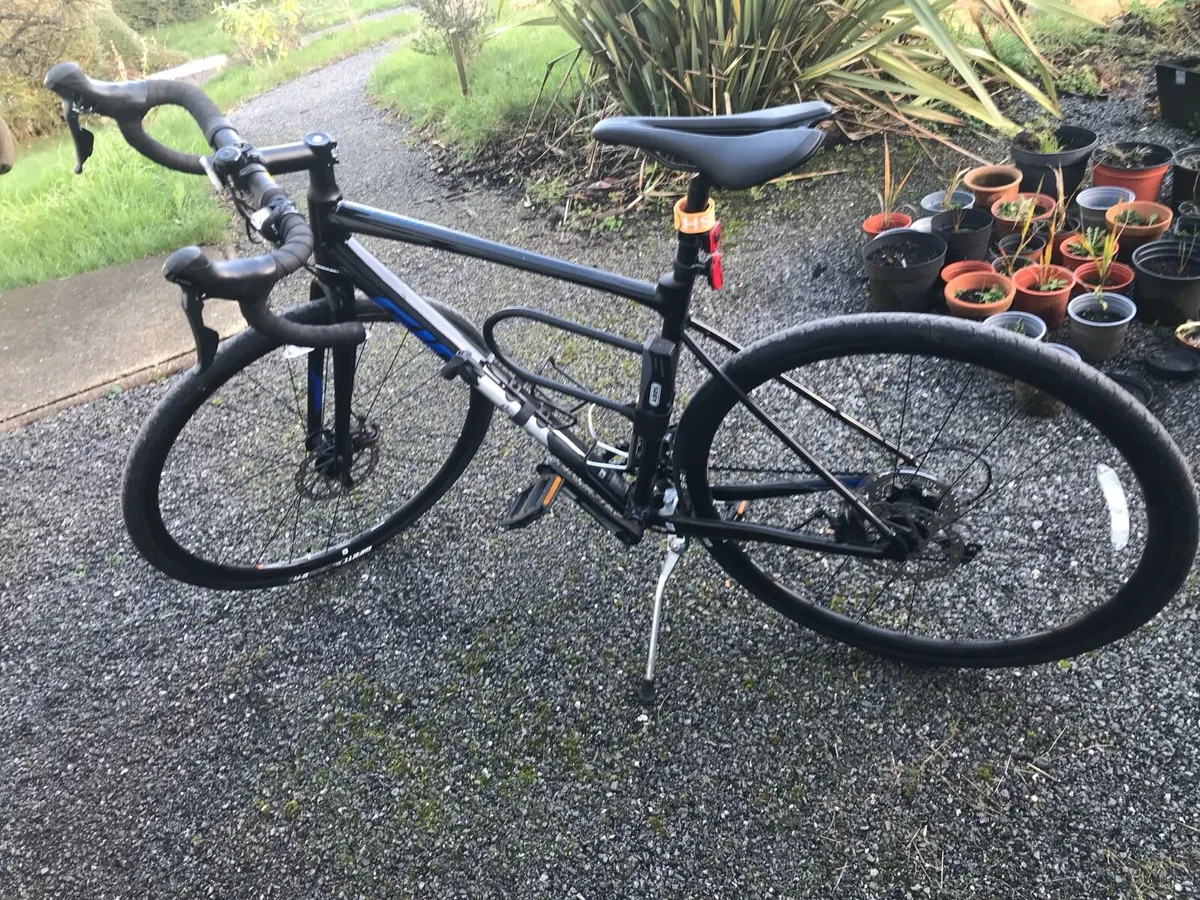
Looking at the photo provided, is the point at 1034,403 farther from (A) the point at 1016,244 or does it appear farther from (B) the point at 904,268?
(A) the point at 1016,244

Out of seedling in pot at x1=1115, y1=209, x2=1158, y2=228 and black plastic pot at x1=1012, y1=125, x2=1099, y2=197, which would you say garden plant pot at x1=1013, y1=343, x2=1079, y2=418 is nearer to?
seedling in pot at x1=1115, y1=209, x2=1158, y2=228

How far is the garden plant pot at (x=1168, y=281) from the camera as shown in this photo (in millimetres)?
2605

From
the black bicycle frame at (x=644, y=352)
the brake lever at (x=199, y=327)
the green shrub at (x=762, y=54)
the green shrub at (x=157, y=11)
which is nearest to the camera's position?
the brake lever at (x=199, y=327)

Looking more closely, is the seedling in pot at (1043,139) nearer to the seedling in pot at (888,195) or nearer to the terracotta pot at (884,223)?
the seedling in pot at (888,195)

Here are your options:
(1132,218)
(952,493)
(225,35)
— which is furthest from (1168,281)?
(225,35)

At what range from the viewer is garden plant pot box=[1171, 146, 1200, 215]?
313cm

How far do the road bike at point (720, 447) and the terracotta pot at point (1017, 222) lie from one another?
31.2 inches

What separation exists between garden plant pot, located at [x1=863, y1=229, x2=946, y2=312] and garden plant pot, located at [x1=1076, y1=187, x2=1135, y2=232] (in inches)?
26.7

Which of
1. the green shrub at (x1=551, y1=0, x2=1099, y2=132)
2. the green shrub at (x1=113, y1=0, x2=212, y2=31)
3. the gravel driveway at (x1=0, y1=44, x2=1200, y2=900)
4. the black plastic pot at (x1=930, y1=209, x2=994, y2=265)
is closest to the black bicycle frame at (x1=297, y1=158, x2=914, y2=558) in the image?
the gravel driveway at (x1=0, y1=44, x2=1200, y2=900)

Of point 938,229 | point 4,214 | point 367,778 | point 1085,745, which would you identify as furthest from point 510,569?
point 4,214

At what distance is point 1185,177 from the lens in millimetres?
3160

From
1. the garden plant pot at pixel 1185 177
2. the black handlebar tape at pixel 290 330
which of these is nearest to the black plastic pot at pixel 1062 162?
the garden plant pot at pixel 1185 177

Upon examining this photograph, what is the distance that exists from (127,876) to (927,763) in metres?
1.82

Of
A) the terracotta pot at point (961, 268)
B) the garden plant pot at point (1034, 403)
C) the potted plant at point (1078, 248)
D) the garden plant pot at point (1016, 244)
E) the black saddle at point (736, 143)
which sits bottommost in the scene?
the garden plant pot at point (1034, 403)
